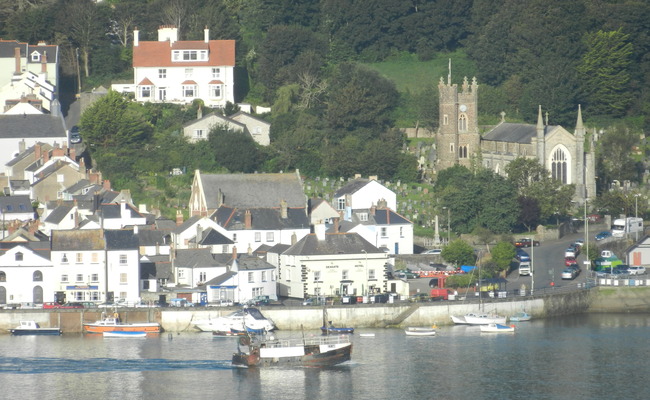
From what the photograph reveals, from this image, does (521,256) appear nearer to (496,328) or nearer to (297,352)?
(496,328)

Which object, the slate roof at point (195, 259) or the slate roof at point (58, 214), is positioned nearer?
the slate roof at point (195, 259)

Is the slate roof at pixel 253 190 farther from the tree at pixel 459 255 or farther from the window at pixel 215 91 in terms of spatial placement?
the window at pixel 215 91

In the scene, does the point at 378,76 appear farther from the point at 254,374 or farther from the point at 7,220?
the point at 254,374

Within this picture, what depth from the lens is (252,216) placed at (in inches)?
3947

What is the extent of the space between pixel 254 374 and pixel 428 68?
59478mm

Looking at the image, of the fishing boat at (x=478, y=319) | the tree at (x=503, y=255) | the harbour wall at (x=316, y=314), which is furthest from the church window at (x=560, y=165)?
the fishing boat at (x=478, y=319)

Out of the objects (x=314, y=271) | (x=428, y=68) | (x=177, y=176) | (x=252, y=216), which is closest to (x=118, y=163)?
(x=177, y=176)

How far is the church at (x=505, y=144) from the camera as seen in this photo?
11650 cm

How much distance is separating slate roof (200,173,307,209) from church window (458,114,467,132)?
69.8ft

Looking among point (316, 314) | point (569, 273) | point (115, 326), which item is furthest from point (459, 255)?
point (115, 326)

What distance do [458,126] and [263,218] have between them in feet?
86.5

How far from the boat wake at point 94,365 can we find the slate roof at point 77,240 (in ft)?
33.8

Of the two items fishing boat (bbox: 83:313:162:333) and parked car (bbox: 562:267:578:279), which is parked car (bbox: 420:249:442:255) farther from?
fishing boat (bbox: 83:313:162:333)

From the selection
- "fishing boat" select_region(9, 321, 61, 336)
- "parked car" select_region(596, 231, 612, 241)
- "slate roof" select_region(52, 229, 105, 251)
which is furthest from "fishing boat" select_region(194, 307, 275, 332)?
"parked car" select_region(596, 231, 612, 241)
